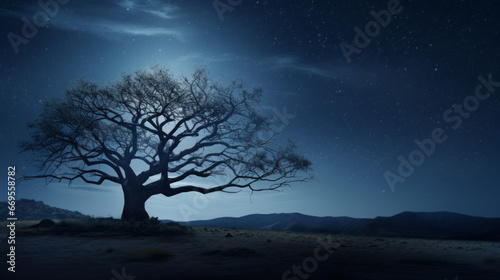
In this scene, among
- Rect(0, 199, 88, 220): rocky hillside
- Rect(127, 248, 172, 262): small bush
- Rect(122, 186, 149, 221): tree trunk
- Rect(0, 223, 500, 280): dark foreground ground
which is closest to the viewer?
Rect(0, 223, 500, 280): dark foreground ground

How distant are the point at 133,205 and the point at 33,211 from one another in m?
19.4

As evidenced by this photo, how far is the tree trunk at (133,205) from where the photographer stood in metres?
24.0

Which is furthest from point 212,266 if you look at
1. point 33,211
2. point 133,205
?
point 33,211

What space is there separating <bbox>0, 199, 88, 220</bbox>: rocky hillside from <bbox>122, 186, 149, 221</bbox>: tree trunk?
13749 mm

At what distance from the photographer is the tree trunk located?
78.6 feet

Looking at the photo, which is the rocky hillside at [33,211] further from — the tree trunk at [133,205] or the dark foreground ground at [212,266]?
the dark foreground ground at [212,266]

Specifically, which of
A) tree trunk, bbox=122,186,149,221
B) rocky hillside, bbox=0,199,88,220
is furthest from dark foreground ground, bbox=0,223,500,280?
rocky hillside, bbox=0,199,88,220

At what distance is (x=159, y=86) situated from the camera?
74.3 ft

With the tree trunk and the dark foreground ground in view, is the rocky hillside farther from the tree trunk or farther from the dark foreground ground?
the dark foreground ground

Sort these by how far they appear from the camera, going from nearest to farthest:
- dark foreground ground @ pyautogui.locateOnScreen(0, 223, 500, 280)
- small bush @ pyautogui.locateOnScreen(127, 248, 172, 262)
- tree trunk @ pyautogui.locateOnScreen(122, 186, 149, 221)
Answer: dark foreground ground @ pyautogui.locateOnScreen(0, 223, 500, 280)
small bush @ pyautogui.locateOnScreen(127, 248, 172, 262)
tree trunk @ pyautogui.locateOnScreen(122, 186, 149, 221)

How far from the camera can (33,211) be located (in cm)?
3759

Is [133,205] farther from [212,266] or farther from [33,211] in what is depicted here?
[33,211]

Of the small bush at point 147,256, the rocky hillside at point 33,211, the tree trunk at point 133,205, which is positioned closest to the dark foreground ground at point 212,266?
the small bush at point 147,256

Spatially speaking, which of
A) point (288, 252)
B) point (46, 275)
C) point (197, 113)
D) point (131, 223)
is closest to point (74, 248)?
point (46, 275)
